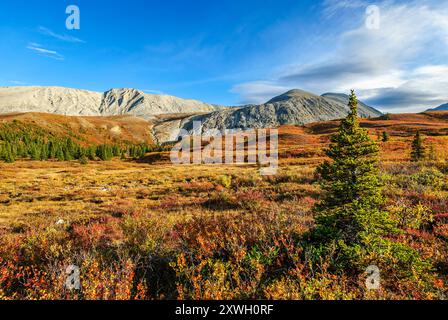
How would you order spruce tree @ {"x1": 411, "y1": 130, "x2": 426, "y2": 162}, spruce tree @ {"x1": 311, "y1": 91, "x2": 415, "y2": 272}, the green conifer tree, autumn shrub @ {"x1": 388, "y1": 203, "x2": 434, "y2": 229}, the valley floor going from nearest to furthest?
the valley floor
the green conifer tree
spruce tree @ {"x1": 311, "y1": 91, "x2": 415, "y2": 272}
autumn shrub @ {"x1": 388, "y1": 203, "x2": 434, "y2": 229}
spruce tree @ {"x1": 411, "y1": 130, "x2": 426, "y2": 162}

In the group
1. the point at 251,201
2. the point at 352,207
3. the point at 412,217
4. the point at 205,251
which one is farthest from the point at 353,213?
the point at 251,201

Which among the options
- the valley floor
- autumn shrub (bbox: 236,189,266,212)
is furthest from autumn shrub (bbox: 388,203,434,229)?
autumn shrub (bbox: 236,189,266,212)

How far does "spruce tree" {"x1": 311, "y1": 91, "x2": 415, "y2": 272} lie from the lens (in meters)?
5.96

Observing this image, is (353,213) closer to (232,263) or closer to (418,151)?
(232,263)

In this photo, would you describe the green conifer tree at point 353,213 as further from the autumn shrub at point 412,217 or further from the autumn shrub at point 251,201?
the autumn shrub at point 251,201

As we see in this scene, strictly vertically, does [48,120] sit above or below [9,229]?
above

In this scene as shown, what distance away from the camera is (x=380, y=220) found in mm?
6508

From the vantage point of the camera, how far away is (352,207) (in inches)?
260

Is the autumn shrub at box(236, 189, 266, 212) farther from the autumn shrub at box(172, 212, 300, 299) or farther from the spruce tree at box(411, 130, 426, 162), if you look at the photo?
the spruce tree at box(411, 130, 426, 162)

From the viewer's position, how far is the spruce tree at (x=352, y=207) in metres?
5.96

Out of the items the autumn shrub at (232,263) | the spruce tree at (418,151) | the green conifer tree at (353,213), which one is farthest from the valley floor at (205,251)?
the spruce tree at (418,151)
